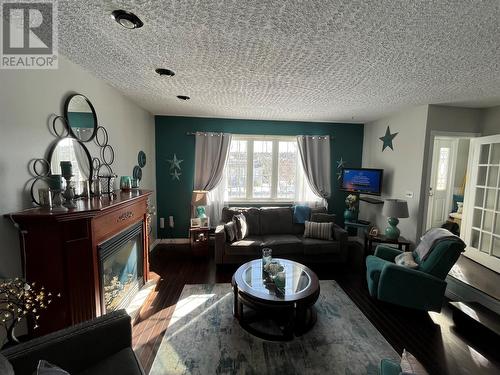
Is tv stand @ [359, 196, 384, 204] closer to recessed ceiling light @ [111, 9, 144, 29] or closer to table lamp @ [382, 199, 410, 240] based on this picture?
table lamp @ [382, 199, 410, 240]

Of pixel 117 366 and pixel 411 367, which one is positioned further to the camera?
pixel 117 366

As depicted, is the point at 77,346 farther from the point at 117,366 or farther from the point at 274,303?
the point at 274,303

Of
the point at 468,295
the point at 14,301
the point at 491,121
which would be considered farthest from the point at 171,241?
the point at 491,121

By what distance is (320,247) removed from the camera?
3477mm

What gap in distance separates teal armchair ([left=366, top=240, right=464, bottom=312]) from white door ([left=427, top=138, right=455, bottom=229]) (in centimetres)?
311

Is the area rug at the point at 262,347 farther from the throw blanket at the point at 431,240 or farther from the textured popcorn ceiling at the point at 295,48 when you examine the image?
the textured popcorn ceiling at the point at 295,48

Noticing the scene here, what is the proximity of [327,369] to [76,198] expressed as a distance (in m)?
2.60

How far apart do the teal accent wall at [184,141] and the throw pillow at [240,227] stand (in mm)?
1259

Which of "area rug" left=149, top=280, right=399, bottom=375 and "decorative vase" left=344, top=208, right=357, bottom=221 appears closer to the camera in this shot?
"area rug" left=149, top=280, right=399, bottom=375

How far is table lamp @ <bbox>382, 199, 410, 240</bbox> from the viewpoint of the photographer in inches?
127

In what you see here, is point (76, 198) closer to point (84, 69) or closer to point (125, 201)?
point (125, 201)

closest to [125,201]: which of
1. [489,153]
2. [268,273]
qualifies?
[268,273]

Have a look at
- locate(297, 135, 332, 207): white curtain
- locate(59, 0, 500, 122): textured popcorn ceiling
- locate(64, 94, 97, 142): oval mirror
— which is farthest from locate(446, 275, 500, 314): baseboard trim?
locate(64, 94, 97, 142): oval mirror

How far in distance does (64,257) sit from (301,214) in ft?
10.7
